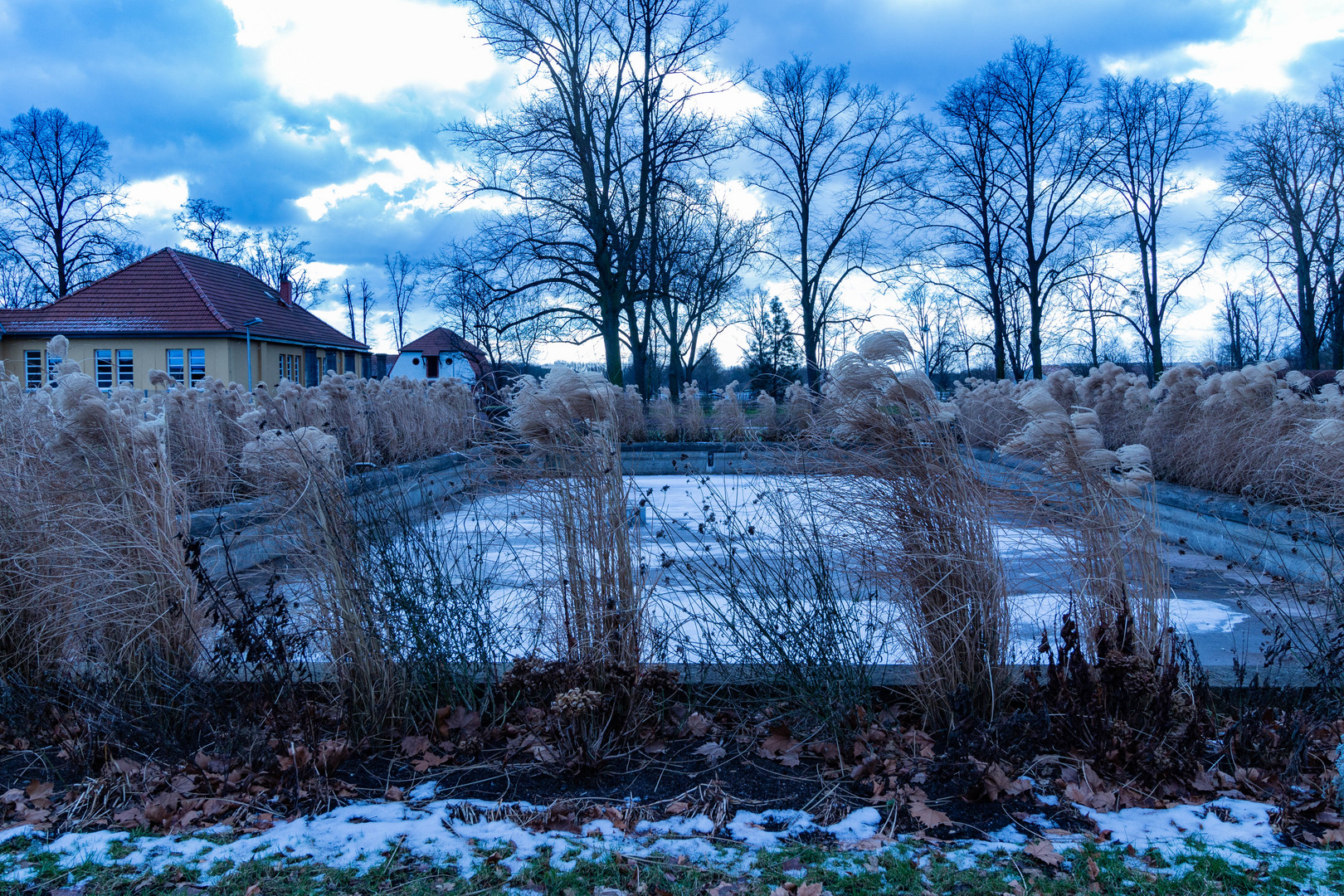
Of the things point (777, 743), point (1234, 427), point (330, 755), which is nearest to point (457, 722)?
point (330, 755)

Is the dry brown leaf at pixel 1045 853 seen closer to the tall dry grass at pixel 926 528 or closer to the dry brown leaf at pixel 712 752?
the tall dry grass at pixel 926 528

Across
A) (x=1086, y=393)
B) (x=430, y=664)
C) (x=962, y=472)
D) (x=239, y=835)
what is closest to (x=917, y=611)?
(x=962, y=472)

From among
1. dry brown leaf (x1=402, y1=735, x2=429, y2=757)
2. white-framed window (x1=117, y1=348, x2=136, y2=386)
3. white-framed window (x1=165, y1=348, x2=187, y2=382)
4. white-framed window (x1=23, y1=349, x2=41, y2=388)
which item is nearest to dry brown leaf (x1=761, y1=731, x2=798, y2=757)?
dry brown leaf (x1=402, y1=735, x2=429, y2=757)

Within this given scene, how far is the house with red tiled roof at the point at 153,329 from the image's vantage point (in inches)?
1148

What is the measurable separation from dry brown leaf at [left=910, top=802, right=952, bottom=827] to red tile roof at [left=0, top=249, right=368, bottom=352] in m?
31.7

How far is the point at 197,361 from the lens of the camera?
29.9m

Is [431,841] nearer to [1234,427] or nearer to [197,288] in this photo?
[1234,427]

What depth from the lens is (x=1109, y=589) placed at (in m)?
3.26

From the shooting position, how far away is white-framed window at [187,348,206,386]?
29750 mm

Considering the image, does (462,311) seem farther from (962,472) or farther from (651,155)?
(962,472)

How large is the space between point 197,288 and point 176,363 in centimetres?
309

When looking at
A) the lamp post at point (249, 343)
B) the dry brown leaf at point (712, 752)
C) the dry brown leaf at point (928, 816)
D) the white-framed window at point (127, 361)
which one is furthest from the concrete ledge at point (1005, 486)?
the white-framed window at point (127, 361)

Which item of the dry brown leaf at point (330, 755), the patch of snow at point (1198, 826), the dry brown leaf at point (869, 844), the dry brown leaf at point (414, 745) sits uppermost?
the dry brown leaf at point (330, 755)

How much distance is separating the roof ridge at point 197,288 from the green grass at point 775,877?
30827 mm
